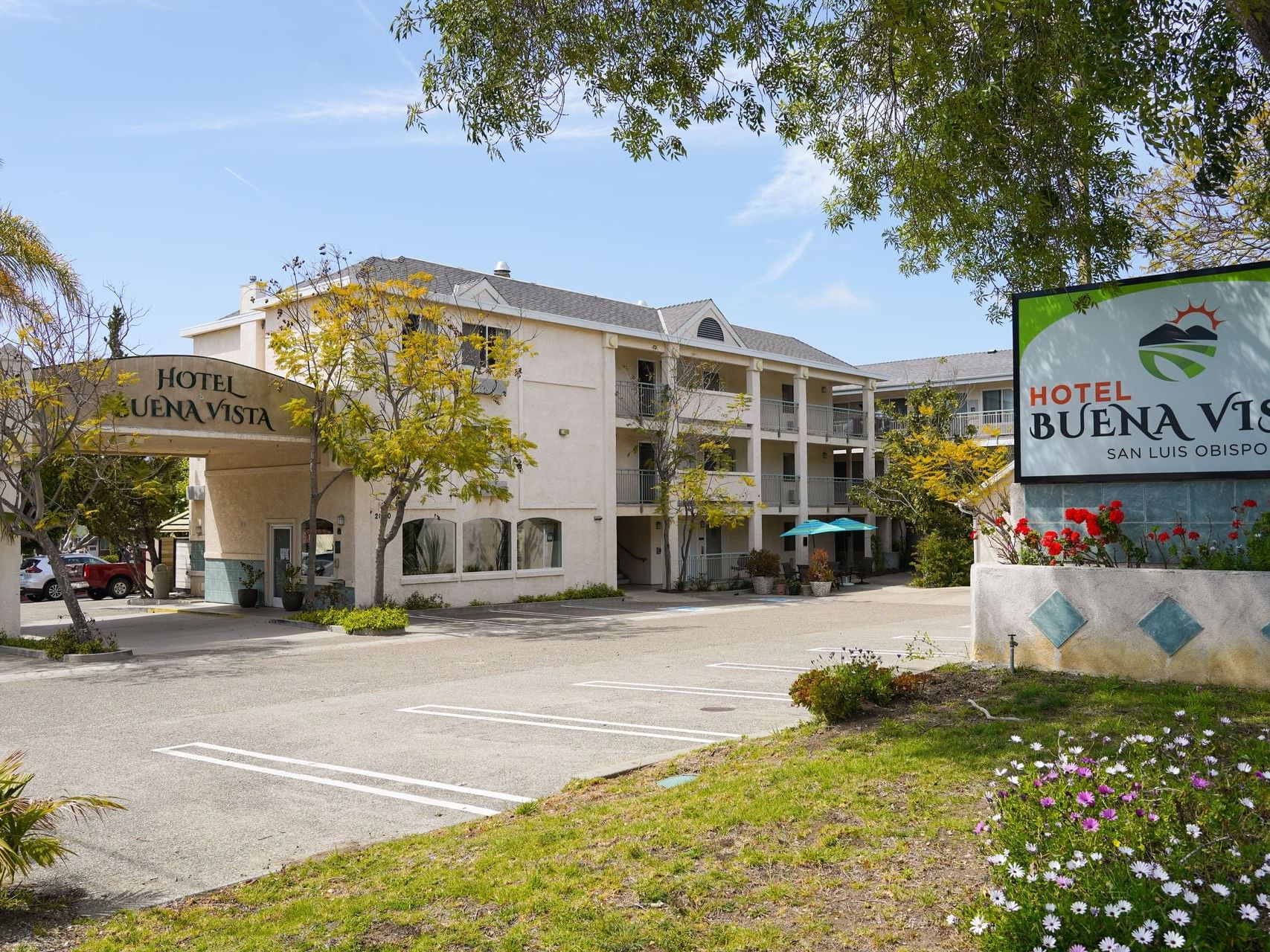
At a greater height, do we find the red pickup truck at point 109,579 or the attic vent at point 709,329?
the attic vent at point 709,329

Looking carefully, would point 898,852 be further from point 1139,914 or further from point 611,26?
point 611,26

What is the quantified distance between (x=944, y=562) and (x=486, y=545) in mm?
15172

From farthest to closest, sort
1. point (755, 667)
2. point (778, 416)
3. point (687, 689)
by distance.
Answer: point (778, 416)
point (755, 667)
point (687, 689)

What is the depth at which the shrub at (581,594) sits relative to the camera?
28.6m

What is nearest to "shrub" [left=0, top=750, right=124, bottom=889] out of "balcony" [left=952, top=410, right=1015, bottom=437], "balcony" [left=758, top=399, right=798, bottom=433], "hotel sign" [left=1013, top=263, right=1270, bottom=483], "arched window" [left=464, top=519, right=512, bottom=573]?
"hotel sign" [left=1013, top=263, right=1270, bottom=483]

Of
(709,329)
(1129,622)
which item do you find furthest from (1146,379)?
(709,329)

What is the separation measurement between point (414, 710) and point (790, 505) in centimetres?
2781

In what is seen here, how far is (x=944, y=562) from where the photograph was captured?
1330 inches

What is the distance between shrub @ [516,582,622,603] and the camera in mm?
28625

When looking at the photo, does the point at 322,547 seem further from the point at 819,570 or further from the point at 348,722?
the point at 348,722

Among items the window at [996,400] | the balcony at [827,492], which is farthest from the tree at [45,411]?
the window at [996,400]

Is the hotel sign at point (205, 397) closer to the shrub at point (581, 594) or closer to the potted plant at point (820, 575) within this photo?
the shrub at point (581, 594)

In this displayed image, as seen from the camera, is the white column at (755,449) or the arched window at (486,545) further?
the white column at (755,449)

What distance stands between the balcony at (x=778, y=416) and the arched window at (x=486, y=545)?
40.0 feet
